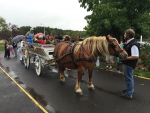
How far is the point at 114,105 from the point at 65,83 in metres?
2.79

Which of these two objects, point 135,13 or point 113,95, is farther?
point 135,13

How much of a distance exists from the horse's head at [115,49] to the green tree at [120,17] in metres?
5.42

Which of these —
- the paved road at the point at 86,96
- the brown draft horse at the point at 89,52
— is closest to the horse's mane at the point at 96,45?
the brown draft horse at the point at 89,52

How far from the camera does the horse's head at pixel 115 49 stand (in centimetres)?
490

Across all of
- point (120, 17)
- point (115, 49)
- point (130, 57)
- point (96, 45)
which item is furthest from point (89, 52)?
point (120, 17)

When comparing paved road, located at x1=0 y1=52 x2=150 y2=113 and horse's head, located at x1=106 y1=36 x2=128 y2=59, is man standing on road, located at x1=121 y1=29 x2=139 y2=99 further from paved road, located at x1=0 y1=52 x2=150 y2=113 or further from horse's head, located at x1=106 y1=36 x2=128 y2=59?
paved road, located at x1=0 y1=52 x2=150 y2=113

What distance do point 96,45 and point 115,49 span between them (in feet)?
2.32

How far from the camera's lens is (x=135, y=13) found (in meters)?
11.0

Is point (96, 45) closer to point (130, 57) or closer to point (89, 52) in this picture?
point (89, 52)

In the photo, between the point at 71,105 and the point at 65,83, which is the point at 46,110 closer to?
the point at 71,105

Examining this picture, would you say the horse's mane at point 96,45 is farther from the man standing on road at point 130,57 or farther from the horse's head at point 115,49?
the man standing on road at point 130,57

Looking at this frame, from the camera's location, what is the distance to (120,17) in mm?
10500

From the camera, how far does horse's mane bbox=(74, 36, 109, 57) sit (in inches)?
212

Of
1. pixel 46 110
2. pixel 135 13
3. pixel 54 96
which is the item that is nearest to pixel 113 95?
pixel 54 96
